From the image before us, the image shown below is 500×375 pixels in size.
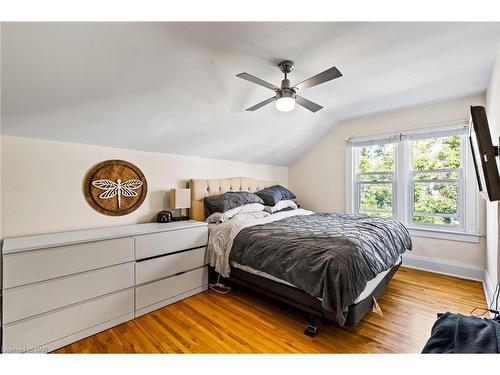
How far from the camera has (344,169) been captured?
4.14m

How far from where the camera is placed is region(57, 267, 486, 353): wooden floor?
169cm

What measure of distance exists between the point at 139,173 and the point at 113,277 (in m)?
1.22

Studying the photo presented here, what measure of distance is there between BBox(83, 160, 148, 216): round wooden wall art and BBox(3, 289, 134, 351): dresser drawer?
3.12 feet

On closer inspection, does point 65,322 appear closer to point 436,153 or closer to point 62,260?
point 62,260

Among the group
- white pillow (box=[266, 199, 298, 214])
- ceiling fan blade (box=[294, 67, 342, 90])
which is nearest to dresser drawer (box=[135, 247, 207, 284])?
white pillow (box=[266, 199, 298, 214])

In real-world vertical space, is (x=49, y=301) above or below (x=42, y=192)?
below

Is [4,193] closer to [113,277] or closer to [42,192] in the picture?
[42,192]

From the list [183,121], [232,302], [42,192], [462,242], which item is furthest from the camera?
[462,242]

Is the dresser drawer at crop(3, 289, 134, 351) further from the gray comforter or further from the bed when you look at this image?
the gray comforter

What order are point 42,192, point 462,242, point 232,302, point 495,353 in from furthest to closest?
point 462,242, point 232,302, point 42,192, point 495,353

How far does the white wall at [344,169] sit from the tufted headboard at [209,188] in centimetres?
130
